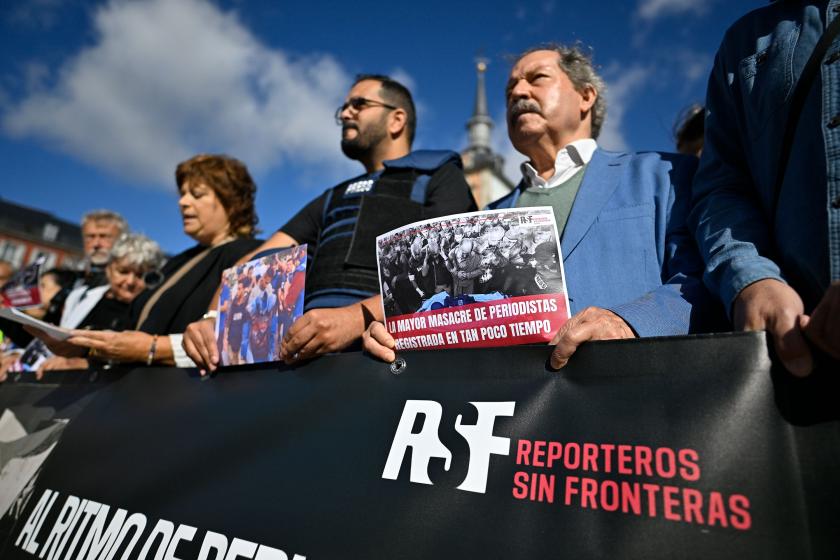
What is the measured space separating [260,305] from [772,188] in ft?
4.79

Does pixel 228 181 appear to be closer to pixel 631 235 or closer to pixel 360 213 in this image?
pixel 360 213

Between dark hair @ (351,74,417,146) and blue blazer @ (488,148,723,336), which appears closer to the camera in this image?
blue blazer @ (488,148,723,336)

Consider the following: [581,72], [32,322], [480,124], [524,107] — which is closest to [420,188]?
[524,107]

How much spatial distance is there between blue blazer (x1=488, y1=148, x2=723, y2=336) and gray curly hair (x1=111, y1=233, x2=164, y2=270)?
3208 millimetres

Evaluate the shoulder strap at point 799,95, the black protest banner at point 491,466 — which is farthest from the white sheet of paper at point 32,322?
the shoulder strap at point 799,95

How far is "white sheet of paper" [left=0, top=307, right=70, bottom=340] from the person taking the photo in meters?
1.75

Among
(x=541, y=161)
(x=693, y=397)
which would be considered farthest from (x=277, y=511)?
(x=541, y=161)

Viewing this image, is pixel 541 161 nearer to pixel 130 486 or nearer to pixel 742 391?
pixel 742 391

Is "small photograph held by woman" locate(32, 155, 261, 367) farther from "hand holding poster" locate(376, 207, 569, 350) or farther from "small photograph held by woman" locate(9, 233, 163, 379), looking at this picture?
"hand holding poster" locate(376, 207, 569, 350)

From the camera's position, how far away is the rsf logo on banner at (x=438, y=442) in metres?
0.92

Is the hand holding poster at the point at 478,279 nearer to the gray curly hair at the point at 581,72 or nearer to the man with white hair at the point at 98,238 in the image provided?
the gray curly hair at the point at 581,72

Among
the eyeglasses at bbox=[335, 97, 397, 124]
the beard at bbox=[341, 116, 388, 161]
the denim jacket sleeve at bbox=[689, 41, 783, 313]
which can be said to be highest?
the eyeglasses at bbox=[335, 97, 397, 124]

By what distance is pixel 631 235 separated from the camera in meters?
1.51

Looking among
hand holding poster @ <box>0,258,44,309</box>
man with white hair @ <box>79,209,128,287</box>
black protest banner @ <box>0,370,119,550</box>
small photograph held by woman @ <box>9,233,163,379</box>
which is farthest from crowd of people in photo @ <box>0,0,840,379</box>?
man with white hair @ <box>79,209,128,287</box>
